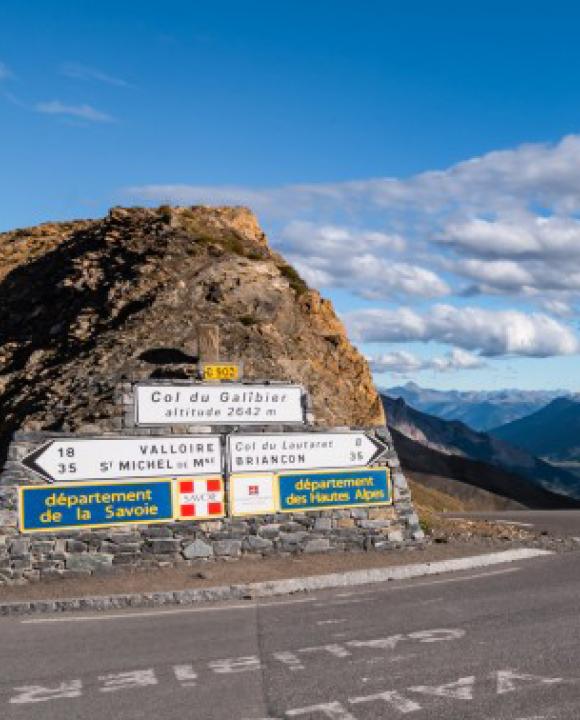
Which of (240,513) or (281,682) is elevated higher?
(240,513)

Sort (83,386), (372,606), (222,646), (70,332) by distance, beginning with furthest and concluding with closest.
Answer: (70,332), (83,386), (372,606), (222,646)

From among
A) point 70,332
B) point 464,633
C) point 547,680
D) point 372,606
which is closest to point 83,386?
point 70,332

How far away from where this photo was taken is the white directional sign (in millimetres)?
15250

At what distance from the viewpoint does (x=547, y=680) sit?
7285 millimetres

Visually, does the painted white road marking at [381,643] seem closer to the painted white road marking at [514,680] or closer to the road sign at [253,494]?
the painted white road marking at [514,680]

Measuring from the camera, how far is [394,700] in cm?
688

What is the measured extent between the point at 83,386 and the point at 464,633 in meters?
15.7

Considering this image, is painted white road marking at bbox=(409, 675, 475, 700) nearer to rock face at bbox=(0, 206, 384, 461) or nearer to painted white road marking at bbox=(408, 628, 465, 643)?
painted white road marking at bbox=(408, 628, 465, 643)

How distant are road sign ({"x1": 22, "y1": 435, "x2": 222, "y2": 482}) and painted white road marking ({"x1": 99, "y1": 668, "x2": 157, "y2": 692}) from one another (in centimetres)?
643

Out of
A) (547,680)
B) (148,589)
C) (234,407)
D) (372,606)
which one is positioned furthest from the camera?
(234,407)

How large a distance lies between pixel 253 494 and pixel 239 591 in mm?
3156

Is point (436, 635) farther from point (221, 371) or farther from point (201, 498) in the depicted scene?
point (221, 371)

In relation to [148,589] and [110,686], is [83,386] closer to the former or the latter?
[148,589]

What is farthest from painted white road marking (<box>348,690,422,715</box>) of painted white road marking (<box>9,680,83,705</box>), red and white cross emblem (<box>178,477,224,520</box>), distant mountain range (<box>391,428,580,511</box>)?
distant mountain range (<box>391,428,580,511</box>)
